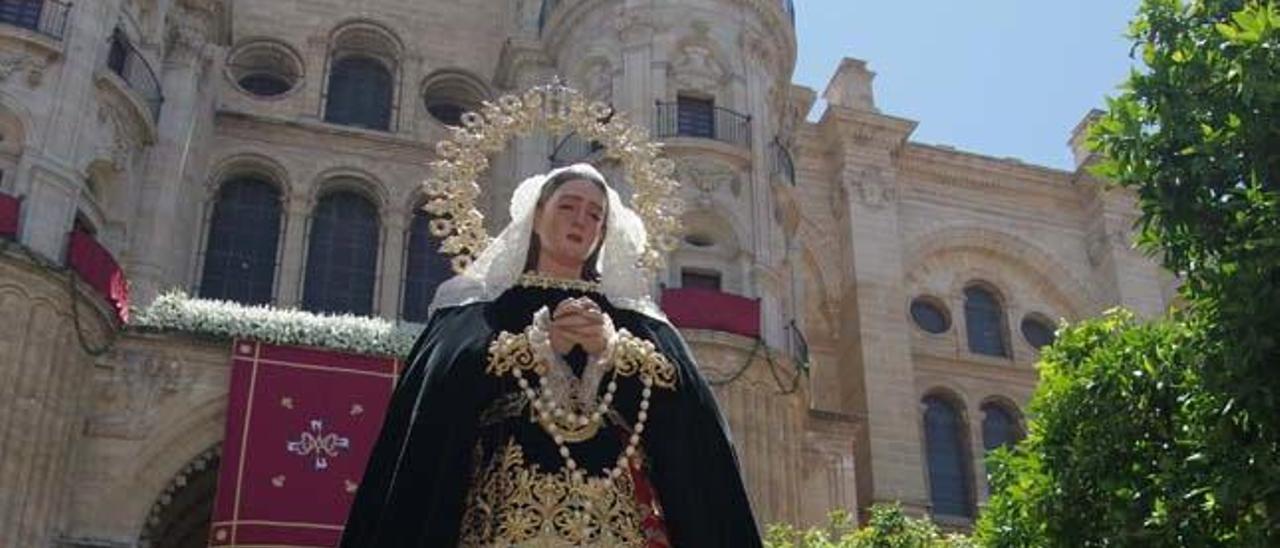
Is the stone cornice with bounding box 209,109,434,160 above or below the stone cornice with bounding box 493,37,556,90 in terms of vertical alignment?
below

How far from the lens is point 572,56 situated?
20.9 metres

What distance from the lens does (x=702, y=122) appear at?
19.8 m

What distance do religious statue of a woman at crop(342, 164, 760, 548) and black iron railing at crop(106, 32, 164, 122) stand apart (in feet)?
47.4

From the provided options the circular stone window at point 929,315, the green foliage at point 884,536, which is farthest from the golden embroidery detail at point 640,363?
the circular stone window at point 929,315

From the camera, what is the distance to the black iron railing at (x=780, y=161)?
778 inches

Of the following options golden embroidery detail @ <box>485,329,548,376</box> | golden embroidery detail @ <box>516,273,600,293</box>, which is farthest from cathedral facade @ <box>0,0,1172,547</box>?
golden embroidery detail @ <box>485,329,548,376</box>

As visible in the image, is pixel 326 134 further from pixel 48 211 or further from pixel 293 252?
pixel 48 211

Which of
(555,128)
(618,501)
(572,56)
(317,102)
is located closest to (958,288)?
(572,56)

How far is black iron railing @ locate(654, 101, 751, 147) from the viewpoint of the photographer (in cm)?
1927

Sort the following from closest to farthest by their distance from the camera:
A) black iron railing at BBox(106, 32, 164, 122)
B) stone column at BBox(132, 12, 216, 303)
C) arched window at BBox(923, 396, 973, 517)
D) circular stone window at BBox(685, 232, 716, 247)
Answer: black iron railing at BBox(106, 32, 164, 122) → stone column at BBox(132, 12, 216, 303) → circular stone window at BBox(685, 232, 716, 247) → arched window at BBox(923, 396, 973, 517)

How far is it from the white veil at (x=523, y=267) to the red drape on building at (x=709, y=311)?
12.7 m

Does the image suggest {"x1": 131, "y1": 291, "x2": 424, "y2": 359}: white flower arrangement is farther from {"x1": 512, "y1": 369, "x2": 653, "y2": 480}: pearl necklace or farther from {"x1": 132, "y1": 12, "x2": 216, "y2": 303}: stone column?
{"x1": 512, "y1": 369, "x2": 653, "y2": 480}: pearl necklace

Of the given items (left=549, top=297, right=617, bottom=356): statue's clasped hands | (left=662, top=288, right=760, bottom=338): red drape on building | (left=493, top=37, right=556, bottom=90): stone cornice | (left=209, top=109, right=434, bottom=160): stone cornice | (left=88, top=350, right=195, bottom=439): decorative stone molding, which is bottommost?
(left=549, top=297, right=617, bottom=356): statue's clasped hands

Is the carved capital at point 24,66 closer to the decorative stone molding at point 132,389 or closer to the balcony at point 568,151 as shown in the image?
the decorative stone molding at point 132,389
